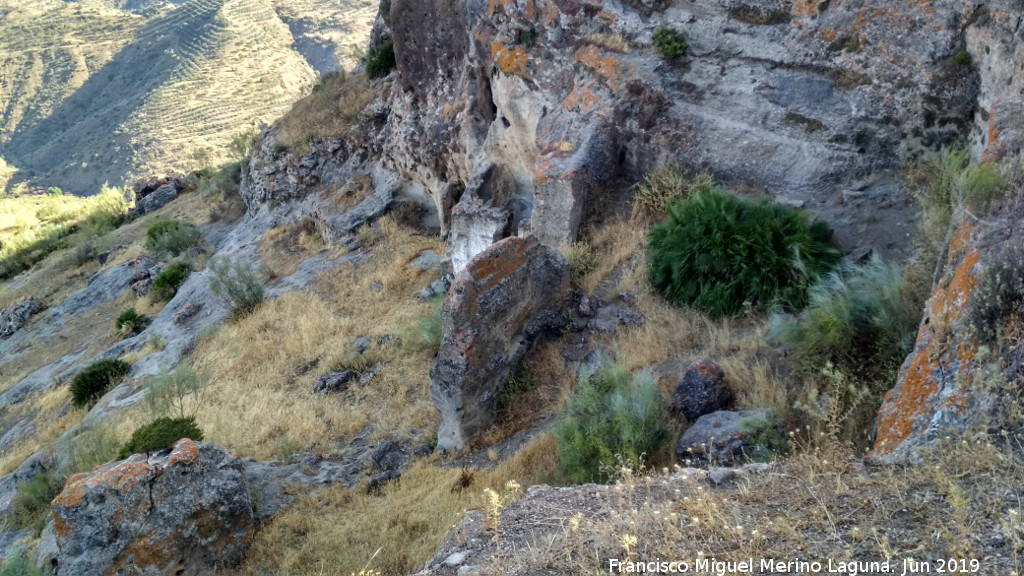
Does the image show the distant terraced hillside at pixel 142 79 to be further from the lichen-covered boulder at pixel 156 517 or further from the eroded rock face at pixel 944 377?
the eroded rock face at pixel 944 377

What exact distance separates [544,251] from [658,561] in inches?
199

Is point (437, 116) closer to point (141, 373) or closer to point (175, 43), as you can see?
point (141, 373)

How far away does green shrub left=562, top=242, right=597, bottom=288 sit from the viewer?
8.74 metres

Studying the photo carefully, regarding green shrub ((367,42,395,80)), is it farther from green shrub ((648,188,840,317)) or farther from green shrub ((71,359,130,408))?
green shrub ((648,188,840,317))

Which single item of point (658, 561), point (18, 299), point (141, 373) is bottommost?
point (18, 299)

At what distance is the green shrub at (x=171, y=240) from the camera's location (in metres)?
20.8

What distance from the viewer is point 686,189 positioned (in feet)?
28.9

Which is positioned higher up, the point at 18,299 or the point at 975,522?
the point at 975,522

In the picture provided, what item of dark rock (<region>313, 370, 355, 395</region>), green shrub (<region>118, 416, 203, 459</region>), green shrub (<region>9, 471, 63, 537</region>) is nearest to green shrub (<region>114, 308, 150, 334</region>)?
green shrub (<region>9, 471, 63, 537</region>)

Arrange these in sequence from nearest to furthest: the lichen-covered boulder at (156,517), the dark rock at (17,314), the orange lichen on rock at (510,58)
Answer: the lichen-covered boulder at (156,517) < the orange lichen on rock at (510,58) < the dark rock at (17,314)

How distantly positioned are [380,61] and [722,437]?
1616cm

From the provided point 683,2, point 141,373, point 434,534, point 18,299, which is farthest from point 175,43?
point 434,534

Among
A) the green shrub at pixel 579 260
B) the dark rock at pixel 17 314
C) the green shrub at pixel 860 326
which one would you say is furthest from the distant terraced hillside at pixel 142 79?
the green shrub at pixel 860 326

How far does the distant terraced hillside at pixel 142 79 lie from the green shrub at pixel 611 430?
41.1 metres
